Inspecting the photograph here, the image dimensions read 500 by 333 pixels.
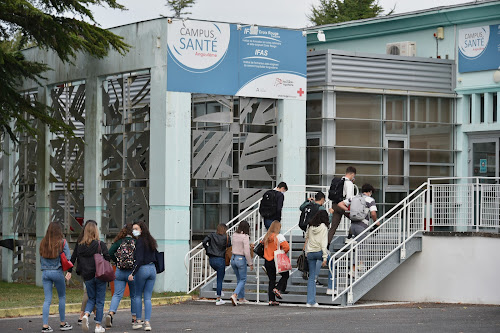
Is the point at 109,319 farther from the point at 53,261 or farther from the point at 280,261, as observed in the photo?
the point at 280,261

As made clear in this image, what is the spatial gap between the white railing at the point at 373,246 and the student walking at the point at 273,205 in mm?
1614

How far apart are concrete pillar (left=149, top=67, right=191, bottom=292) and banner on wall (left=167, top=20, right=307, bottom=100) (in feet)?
1.35

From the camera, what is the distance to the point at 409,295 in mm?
22406

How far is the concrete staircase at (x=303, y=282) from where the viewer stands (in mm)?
20625

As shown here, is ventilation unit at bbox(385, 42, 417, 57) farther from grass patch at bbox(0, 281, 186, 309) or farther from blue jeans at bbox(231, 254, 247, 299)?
blue jeans at bbox(231, 254, 247, 299)

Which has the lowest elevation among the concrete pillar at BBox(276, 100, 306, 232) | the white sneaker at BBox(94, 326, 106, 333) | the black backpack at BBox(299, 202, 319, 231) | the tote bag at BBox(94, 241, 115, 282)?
the white sneaker at BBox(94, 326, 106, 333)

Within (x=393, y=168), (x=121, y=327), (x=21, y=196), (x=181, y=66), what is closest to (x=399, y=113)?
(x=393, y=168)

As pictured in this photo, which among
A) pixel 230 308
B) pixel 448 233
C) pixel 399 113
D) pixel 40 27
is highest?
pixel 40 27

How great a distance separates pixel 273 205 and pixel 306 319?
16.6ft

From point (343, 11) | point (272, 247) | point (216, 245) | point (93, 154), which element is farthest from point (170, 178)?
point (343, 11)

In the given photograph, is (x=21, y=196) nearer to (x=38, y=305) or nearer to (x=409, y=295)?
(x=38, y=305)

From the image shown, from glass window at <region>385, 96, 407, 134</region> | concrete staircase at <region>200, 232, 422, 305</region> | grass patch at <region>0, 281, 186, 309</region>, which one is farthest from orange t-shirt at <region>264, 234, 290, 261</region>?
glass window at <region>385, 96, 407, 134</region>

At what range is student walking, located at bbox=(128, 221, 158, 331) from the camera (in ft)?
52.1

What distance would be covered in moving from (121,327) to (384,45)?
16.3 metres
